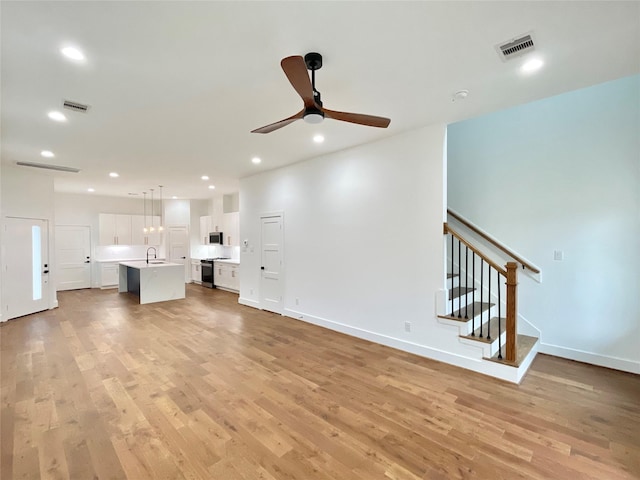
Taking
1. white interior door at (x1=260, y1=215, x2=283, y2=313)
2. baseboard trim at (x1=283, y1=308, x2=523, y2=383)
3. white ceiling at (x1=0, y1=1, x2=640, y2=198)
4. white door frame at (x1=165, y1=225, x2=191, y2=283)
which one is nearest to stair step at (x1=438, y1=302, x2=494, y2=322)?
baseboard trim at (x1=283, y1=308, x2=523, y2=383)

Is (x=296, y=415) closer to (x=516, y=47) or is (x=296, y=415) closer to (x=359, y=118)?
(x=359, y=118)

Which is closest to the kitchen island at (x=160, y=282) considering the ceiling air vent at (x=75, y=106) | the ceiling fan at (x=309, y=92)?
the ceiling air vent at (x=75, y=106)

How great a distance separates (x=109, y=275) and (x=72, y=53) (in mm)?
8906

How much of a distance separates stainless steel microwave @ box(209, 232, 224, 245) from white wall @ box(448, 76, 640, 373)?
7.35 m

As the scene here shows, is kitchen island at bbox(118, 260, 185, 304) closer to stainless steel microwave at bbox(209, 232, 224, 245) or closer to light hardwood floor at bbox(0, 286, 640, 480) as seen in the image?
stainless steel microwave at bbox(209, 232, 224, 245)

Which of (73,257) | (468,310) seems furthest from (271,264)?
(73,257)

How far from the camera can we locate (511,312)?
3225mm

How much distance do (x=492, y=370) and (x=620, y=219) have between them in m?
2.32

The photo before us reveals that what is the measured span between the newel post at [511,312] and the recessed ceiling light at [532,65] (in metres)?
1.87

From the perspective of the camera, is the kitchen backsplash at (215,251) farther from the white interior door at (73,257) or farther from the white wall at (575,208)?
the white wall at (575,208)

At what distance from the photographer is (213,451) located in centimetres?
213

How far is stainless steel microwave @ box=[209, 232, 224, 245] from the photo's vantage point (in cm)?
928

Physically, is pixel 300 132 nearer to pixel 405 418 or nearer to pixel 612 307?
pixel 405 418

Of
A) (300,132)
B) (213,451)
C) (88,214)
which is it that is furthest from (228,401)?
(88,214)
